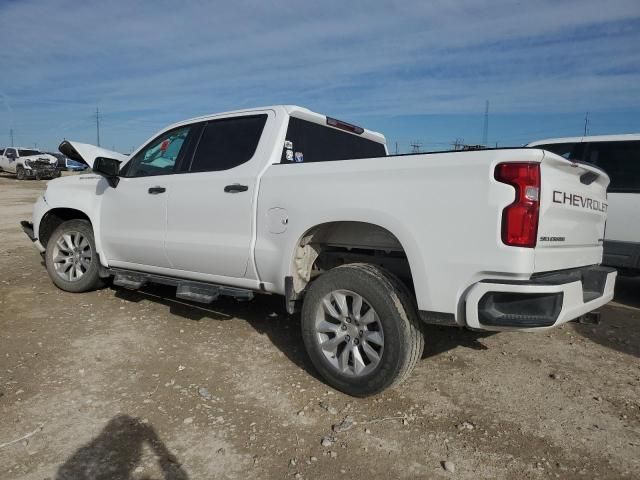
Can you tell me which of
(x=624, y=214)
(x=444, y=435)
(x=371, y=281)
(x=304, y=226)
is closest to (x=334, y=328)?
(x=371, y=281)

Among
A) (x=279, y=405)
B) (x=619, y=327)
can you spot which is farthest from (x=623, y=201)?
(x=279, y=405)

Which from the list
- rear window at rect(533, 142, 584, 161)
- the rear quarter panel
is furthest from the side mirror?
rear window at rect(533, 142, 584, 161)

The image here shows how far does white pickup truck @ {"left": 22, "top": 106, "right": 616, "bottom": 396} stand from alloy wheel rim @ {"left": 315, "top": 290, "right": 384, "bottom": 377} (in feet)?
0.03

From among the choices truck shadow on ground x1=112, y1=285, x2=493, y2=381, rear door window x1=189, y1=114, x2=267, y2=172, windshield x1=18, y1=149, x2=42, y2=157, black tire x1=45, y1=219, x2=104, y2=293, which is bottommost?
truck shadow on ground x1=112, y1=285, x2=493, y2=381

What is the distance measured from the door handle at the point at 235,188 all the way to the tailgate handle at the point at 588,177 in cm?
235

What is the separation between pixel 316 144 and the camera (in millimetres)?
4328

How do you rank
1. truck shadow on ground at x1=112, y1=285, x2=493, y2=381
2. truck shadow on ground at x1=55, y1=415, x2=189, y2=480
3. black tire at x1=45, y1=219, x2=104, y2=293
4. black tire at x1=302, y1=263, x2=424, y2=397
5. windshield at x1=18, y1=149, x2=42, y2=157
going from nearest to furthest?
truck shadow on ground at x1=55, y1=415, x2=189, y2=480
black tire at x1=302, y1=263, x2=424, y2=397
truck shadow on ground at x1=112, y1=285, x2=493, y2=381
black tire at x1=45, y1=219, x2=104, y2=293
windshield at x1=18, y1=149, x2=42, y2=157

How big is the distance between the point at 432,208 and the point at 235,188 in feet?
5.54

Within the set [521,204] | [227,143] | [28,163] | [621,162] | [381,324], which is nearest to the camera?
[521,204]

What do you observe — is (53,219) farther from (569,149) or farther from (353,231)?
(569,149)

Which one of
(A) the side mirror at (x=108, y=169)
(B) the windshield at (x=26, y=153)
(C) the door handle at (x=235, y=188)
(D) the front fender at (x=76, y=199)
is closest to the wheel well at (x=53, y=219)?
(D) the front fender at (x=76, y=199)

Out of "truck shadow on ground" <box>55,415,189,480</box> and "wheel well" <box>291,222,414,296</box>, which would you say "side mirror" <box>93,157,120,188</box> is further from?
"truck shadow on ground" <box>55,415,189,480</box>

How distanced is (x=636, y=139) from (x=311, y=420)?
16.3ft

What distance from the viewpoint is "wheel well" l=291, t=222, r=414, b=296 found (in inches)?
139
